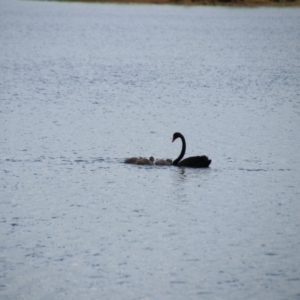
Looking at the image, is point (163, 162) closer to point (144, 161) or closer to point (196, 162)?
point (144, 161)

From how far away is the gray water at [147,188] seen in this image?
1271 cm

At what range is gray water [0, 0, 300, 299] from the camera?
12711 mm

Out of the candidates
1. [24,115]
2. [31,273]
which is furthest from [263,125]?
[31,273]

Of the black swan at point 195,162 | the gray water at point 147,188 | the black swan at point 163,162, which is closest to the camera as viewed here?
the gray water at point 147,188

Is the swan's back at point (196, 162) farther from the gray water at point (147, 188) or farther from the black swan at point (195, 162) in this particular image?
the gray water at point (147, 188)

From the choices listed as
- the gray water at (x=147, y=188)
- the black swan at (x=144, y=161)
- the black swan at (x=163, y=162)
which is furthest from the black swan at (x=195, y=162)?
the black swan at (x=144, y=161)

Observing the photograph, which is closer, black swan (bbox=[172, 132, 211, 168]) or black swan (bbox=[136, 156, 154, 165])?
black swan (bbox=[172, 132, 211, 168])

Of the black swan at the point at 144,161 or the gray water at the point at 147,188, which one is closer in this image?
the gray water at the point at 147,188

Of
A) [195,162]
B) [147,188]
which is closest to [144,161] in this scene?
[195,162]

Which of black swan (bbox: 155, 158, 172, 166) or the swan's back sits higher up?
the swan's back

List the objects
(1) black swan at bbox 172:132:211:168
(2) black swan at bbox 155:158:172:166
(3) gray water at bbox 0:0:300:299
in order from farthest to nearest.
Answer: (2) black swan at bbox 155:158:172:166, (1) black swan at bbox 172:132:211:168, (3) gray water at bbox 0:0:300:299

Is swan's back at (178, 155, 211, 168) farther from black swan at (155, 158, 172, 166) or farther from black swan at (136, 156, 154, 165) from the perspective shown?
black swan at (136, 156, 154, 165)

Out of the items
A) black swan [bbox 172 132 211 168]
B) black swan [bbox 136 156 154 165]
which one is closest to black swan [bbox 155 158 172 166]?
black swan [bbox 136 156 154 165]

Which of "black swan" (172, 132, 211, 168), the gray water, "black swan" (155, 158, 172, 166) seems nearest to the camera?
the gray water
